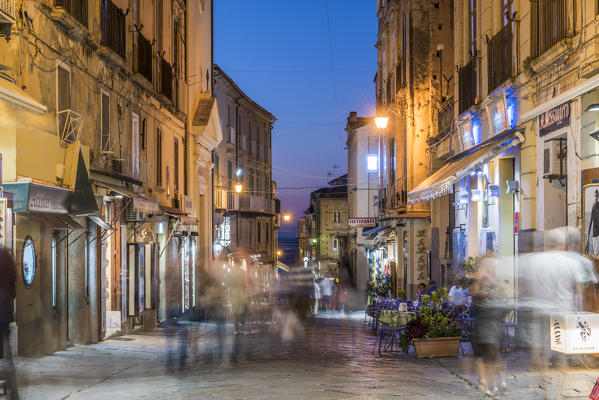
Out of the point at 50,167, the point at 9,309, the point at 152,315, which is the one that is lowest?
the point at 152,315

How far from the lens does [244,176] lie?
54.6 meters

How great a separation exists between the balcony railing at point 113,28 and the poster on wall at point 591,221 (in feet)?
36.2

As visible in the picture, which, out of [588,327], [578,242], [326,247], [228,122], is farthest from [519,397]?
[326,247]

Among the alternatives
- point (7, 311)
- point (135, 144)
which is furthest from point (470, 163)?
point (7, 311)

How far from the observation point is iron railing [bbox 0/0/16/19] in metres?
11.1

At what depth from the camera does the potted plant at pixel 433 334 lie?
43.1ft

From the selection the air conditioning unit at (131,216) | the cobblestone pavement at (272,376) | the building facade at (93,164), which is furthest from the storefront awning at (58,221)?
the air conditioning unit at (131,216)

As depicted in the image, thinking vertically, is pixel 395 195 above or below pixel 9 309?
above

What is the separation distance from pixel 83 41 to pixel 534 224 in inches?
380

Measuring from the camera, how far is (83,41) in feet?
52.1

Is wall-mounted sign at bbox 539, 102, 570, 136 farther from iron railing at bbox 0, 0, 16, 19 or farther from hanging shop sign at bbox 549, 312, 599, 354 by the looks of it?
iron railing at bbox 0, 0, 16, 19

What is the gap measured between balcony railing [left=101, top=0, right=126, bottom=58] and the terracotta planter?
9.66m

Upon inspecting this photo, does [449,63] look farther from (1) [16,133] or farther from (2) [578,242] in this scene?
(1) [16,133]

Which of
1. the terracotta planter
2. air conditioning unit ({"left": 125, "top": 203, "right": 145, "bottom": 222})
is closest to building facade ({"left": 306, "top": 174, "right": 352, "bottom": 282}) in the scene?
air conditioning unit ({"left": 125, "top": 203, "right": 145, "bottom": 222})
